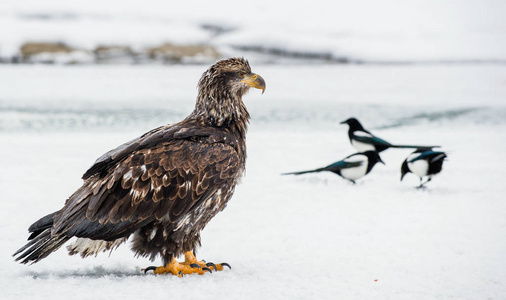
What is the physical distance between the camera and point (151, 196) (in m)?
2.69

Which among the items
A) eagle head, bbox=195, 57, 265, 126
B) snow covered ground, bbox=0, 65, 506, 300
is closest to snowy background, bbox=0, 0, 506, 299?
snow covered ground, bbox=0, 65, 506, 300

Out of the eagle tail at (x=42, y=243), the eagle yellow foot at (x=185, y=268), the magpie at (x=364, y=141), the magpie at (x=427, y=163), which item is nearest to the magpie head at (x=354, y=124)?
the magpie at (x=364, y=141)

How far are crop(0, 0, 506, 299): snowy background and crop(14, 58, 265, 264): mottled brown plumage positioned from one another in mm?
180

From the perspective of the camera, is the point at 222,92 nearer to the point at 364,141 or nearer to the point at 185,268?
the point at 185,268

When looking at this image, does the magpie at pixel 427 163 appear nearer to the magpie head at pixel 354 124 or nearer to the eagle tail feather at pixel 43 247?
the magpie head at pixel 354 124

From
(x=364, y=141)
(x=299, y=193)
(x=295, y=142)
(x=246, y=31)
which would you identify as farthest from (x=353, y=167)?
(x=246, y=31)

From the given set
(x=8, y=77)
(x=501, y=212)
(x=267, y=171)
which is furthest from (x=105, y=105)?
(x=501, y=212)

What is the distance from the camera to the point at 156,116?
8.09 meters

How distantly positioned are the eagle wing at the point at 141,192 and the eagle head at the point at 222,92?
32 cm

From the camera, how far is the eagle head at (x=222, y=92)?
3045 millimetres

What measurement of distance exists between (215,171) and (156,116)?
5.45 metres

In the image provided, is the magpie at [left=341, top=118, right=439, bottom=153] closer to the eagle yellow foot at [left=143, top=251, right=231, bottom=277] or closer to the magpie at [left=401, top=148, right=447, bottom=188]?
the magpie at [left=401, top=148, right=447, bottom=188]

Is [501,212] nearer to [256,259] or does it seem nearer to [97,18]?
[256,259]

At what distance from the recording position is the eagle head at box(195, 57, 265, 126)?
3.04 m
